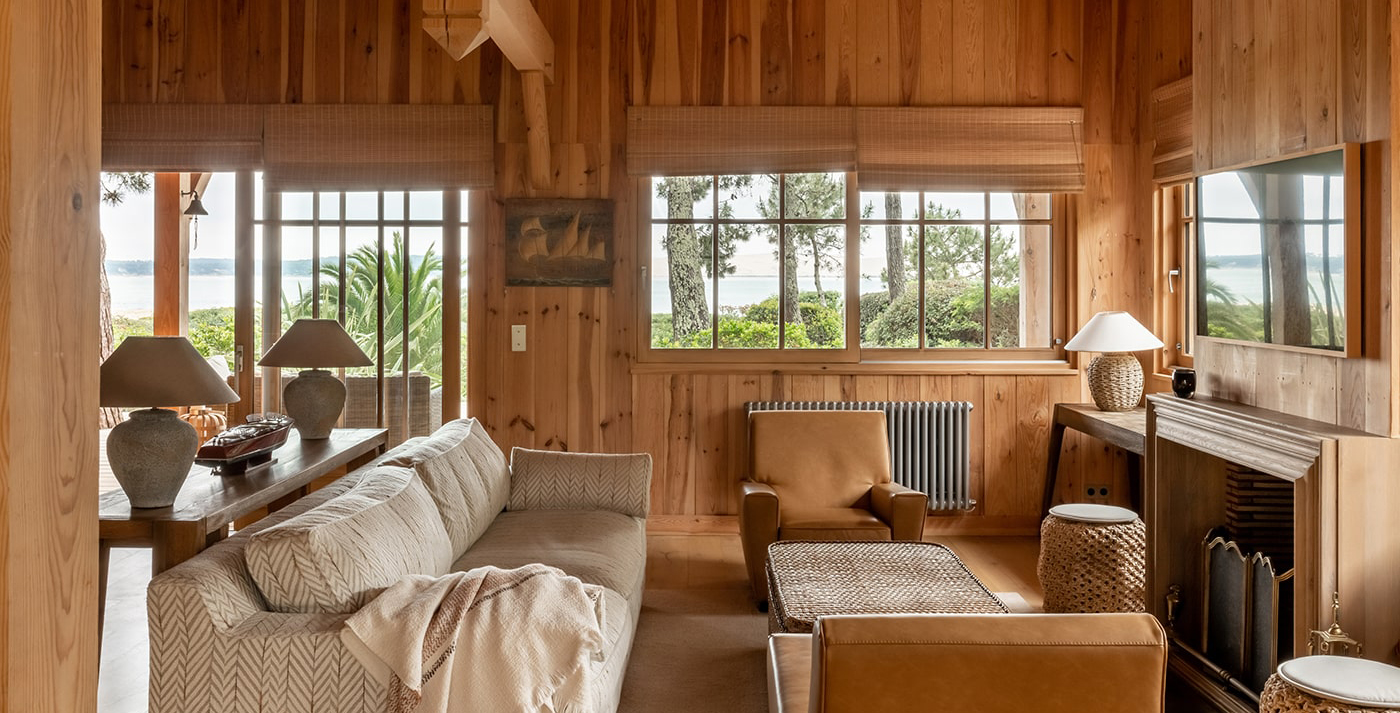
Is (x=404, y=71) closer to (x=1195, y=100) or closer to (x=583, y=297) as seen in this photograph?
(x=583, y=297)

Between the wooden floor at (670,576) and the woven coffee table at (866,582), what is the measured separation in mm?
933

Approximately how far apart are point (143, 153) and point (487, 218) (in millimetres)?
1832

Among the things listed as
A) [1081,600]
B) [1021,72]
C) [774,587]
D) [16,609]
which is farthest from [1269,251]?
[16,609]

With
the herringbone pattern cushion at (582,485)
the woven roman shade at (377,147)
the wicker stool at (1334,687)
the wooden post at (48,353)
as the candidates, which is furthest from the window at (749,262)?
the wooden post at (48,353)

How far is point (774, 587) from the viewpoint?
3305mm

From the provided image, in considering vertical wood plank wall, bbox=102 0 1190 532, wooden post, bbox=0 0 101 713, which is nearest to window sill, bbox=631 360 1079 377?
vertical wood plank wall, bbox=102 0 1190 532

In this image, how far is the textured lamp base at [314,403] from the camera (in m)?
4.03

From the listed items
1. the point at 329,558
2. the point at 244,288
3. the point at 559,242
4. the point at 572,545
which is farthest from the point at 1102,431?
the point at 244,288

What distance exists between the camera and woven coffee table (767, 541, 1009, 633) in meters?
2.95

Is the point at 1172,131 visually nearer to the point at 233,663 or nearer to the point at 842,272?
the point at 842,272

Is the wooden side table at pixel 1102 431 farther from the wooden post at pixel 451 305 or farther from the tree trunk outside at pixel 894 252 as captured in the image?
the wooden post at pixel 451 305

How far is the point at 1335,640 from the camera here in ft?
7.77

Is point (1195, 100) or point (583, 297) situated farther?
point (583, 297)

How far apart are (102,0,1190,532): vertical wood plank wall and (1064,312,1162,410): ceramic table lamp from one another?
1.22 feet
